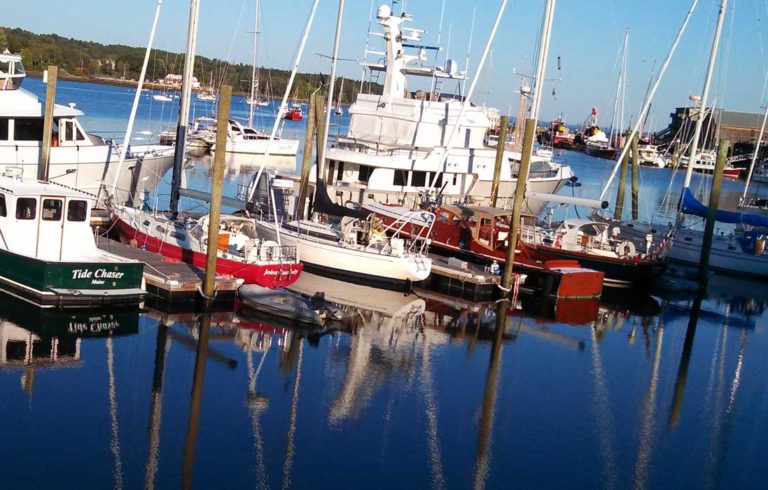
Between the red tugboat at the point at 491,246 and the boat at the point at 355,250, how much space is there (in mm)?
1531

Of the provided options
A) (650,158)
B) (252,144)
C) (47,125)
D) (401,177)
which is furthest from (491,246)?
(650,158)

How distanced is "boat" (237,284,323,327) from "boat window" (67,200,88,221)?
393cm

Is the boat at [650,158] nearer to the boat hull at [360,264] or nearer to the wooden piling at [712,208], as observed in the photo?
the wooden piling at [712,208]

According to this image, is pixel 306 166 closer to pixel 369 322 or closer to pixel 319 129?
pixel 319 129

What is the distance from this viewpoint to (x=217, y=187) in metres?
21.2

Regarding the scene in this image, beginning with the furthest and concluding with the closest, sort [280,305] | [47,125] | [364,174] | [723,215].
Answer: [364,174]
[723,215]
[47,125]
[280,305]

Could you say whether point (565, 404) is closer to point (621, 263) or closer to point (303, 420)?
point (303, 420)

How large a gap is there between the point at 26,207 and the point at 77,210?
1.08 m

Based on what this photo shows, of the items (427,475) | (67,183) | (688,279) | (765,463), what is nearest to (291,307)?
(427,475)

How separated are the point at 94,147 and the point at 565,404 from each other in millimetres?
19991

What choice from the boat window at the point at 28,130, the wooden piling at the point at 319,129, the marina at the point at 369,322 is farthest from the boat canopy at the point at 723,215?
the boat window at the point at 28,130

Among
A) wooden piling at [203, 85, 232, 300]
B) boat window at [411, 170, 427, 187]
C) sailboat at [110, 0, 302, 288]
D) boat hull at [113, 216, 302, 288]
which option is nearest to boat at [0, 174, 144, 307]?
wooden piling at [203, 85, 232, 300]

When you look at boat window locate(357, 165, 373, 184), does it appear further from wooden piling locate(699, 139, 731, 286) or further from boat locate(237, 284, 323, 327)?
boat locate(237, 284, 323, 327)

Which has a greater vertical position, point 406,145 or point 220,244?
point 406,145
